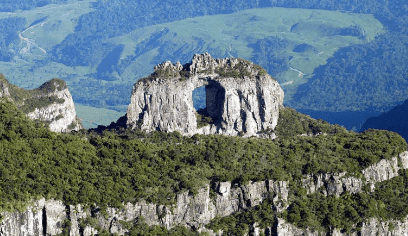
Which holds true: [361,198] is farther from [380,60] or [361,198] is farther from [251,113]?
[380,60]

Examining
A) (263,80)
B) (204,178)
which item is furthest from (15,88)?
(204,178)

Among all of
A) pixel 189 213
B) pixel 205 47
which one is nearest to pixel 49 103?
pixel 189 213

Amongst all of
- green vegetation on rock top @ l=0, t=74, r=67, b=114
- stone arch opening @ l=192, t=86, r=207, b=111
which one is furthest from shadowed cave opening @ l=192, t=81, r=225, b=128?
stone arch opening @ l=192, t=86, r=207, b=111

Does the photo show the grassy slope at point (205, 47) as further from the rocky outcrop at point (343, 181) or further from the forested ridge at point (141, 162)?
the rocky outcrop at point (343, 181)

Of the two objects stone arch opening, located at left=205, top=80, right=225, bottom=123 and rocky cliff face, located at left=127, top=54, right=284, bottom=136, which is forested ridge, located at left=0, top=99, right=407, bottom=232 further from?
stone arch opening, located at left=205, top=80, right=225, bottom=123

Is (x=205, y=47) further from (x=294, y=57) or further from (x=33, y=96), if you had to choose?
(x=33, y=96)
